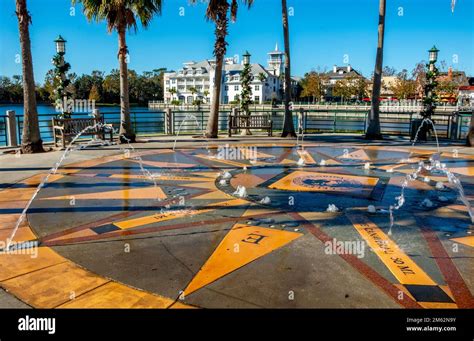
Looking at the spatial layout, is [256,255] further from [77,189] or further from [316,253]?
[77,189]

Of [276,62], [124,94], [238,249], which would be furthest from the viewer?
[276,62]

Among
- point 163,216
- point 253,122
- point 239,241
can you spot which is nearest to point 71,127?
point 253,122

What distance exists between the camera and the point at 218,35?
16.3m

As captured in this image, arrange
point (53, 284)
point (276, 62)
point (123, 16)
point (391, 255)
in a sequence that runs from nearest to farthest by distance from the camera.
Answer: point (53, 284), point (391, 255), point (123, 16), point (276, 62)

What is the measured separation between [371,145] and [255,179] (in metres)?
7.67

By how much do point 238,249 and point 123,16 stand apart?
1230cm

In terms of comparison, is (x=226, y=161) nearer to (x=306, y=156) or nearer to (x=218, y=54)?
(x=306, y=156)

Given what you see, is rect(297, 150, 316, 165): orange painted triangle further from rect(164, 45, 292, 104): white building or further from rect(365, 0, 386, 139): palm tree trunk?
rect(164, 45, 292, 104): white building

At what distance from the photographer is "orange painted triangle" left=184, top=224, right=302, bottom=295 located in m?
3.79

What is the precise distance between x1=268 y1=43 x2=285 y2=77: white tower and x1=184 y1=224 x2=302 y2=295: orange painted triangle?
124 metres

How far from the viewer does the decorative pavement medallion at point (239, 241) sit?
3443 mm

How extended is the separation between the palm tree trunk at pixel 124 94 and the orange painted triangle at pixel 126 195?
26.3 ft

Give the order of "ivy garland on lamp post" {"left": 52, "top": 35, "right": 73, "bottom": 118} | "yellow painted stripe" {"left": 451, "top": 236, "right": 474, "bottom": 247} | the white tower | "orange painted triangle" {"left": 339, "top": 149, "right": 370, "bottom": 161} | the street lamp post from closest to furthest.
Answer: "yellow painted stripe" {"left": 451, "top": 236, "right": 474, "bottom": 247} < "orange painted triangle" {"left": 339, "top": 149, "right": 370, "bottom": 161} < "ivy garland on lamp post" {"left": 52, "top": 35, "right": 73, "bottom": 118} < the street lamp post < the white tower

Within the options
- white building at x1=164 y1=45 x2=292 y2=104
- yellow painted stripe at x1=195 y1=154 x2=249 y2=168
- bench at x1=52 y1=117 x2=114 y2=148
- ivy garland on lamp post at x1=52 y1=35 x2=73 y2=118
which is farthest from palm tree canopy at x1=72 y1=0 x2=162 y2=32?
white building at x1=164 y1=45 x2=292 y2=104
